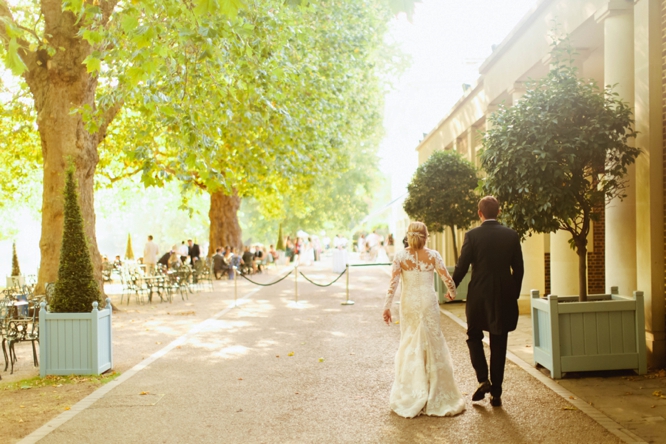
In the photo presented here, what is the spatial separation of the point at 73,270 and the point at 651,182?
7415mm

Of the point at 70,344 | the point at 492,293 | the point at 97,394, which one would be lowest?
the point at 97,394

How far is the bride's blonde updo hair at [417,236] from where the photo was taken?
685 cm

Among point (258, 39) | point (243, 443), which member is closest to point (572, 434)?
point (243, 443)

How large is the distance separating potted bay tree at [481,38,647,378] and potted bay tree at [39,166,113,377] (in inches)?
213

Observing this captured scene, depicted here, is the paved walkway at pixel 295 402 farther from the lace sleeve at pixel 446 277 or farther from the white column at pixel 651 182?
the white column at pixel 651 182

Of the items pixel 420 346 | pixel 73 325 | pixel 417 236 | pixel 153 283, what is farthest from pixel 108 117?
pixel 420 346

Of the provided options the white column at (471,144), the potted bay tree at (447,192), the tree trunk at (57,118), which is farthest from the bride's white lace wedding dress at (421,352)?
the white column at (471,144)

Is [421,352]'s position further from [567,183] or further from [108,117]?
[108,117]

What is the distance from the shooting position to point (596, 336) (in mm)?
8125

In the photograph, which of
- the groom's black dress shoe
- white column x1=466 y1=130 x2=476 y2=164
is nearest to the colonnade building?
the groom's black dress shoe

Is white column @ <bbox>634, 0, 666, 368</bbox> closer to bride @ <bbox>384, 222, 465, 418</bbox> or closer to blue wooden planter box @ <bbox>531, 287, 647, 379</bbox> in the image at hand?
blue wooden planter box @ <bbox>531, 287, 647, 379</bbox>

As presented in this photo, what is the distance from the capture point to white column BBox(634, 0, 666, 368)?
8.48 meters

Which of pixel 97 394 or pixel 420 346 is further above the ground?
pixel 420 346

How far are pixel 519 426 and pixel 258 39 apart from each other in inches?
348
